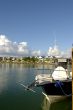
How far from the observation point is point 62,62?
33.5 metres

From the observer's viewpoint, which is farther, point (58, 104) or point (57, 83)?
point (58, 104)

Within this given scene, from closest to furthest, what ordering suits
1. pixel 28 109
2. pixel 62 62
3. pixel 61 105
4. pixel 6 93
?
1. pixel 28 109
2. pixel 61 105
3. pixel 62 62
4. pixel 6 93

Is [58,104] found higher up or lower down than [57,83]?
lower down

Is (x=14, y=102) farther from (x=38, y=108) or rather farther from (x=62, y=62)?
(x=62, y=62)

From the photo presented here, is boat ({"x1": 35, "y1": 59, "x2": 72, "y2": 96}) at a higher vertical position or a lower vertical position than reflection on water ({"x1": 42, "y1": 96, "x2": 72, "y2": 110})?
higher

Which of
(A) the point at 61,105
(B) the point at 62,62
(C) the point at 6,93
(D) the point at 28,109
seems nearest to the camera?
(D) the point at 28,109

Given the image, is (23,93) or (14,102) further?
(23,93)

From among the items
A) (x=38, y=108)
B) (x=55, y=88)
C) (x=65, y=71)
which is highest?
(x=65, y=71)

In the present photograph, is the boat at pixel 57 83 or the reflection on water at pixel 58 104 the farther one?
the reflection on water at pixel 58 104

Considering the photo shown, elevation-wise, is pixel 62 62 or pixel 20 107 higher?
pixel 62 62

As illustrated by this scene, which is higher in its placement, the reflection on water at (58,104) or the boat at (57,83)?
the boat at (57,83)

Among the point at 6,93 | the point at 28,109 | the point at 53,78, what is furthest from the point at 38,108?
the point at 6,93

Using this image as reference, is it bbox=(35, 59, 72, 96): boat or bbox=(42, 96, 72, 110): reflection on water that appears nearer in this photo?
bbox=(35, 59, 72, 96): boat

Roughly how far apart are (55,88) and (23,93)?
9.79 meters
